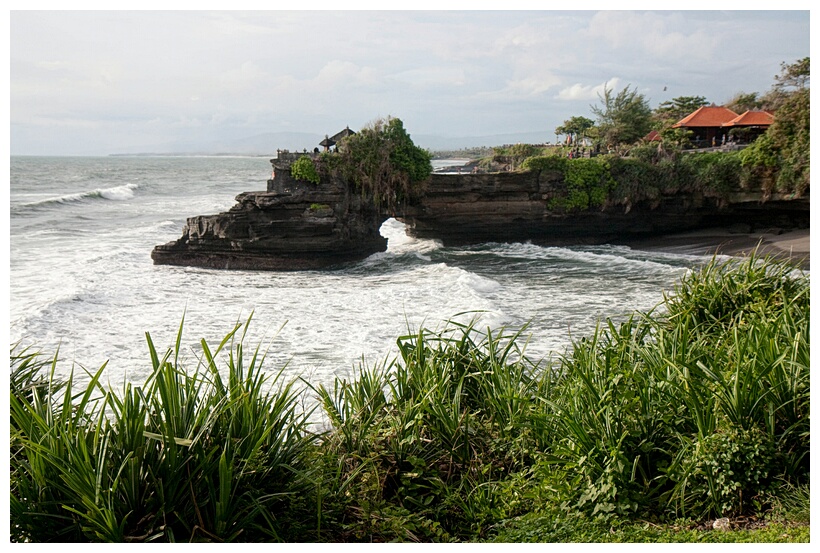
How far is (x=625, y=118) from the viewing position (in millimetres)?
30922

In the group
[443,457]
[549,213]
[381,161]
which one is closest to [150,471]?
[443,457]

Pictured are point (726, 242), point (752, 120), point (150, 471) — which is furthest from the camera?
point (752, 120)

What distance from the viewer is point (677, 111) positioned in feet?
135

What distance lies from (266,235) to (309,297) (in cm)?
465

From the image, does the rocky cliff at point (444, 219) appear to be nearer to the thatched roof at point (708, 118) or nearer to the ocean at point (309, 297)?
the ocean at point (309, 297)

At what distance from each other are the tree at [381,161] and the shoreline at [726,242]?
8152 millimetres

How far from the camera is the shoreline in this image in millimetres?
20125

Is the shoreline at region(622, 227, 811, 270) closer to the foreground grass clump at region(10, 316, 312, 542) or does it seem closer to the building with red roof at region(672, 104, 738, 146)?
the building with red roof at region(672, 104, 738, 146)

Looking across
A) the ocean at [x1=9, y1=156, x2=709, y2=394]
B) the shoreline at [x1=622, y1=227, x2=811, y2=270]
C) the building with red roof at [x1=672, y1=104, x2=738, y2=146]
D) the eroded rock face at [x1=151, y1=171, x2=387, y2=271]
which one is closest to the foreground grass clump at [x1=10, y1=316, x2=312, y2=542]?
the ocean at [x1=9, y1=156, x2=709, y2=394]

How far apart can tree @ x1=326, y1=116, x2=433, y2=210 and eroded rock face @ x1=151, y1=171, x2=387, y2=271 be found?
122 cm

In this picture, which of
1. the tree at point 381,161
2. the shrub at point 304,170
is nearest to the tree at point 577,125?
the tree at point 381,161

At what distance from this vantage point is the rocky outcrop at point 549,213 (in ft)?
72.3

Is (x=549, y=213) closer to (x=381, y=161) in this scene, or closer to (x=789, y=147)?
(x=381, y=161)

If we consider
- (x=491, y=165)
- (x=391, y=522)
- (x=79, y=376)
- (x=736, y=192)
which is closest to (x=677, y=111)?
(x=491, y=165)
